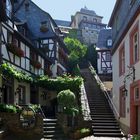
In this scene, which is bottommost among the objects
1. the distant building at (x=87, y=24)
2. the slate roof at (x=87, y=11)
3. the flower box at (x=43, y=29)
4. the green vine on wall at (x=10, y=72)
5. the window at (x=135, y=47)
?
the green vine on wall at (x=10, y=72)

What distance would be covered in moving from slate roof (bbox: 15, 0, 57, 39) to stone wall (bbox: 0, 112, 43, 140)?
24.9m

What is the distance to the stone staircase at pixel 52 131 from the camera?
1836 centimetres

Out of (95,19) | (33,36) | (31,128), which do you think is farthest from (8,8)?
(95,19)

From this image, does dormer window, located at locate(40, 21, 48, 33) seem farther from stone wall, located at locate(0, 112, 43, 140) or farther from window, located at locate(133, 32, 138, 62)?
window, located at locate(133, 32, 138, 62)

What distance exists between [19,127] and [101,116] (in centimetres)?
576

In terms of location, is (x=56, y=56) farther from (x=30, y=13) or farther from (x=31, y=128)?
(x=31, y=128)

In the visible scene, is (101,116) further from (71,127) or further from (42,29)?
(42,29)

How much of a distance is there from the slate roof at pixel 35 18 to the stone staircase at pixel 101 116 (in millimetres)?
15522

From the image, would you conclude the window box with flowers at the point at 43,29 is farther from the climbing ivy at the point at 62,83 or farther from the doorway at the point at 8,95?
the doorway at the point at 8,95

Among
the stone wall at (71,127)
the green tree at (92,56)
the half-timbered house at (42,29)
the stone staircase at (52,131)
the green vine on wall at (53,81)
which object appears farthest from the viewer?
the green tree at (92,56)

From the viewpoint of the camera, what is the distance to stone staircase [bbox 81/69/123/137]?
63.4ft

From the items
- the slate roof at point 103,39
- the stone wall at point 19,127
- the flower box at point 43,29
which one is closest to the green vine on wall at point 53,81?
the stone wall at point 19,127

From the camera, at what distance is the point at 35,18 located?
143 feet

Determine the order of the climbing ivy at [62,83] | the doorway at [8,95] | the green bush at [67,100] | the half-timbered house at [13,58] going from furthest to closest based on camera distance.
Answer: the climbing ivy at [62,83] → the doorway at [8,95] → the half-timbered house at [13,58] → the green bush at [67,100]
